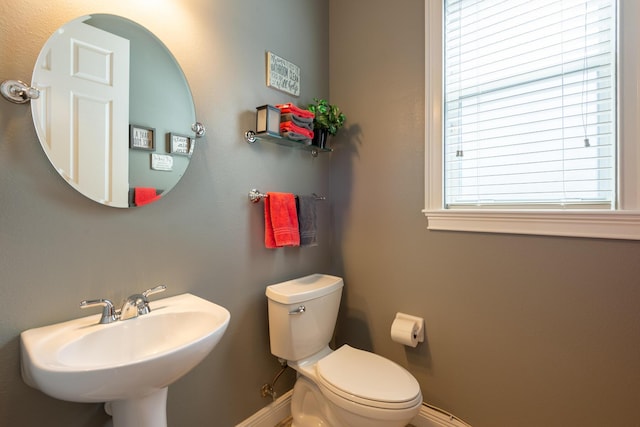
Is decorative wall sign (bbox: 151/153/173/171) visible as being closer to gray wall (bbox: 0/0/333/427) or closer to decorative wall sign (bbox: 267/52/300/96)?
gray wall (bbox: 0/0/333/427)

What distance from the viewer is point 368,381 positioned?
125 cm

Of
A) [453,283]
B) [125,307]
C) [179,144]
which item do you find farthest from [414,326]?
[179,144]

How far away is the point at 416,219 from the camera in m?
1.61

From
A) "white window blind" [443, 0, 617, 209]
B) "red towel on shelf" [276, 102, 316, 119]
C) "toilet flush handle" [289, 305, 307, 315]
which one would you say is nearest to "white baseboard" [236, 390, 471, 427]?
"toilet flush handle" [289, 305, 307, 315]

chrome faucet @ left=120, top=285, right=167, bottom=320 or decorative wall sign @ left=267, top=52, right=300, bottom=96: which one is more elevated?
decorative wall sign @ left=267, top=52, right=300, bottom=96

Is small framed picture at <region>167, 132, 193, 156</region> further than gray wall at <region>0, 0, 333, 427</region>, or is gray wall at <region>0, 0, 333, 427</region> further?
small framed picture at <region>167, 132, 193, 156</region>

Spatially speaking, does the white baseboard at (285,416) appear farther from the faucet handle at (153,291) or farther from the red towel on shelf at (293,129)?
the red towel on shelf at (293,129)

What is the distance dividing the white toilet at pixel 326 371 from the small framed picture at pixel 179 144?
744 millimetres

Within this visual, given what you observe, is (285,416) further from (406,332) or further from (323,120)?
(323,120)

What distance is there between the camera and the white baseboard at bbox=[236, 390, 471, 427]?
1480 mm

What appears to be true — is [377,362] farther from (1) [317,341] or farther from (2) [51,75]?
(2) [51,75]

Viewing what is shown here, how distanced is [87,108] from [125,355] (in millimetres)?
829

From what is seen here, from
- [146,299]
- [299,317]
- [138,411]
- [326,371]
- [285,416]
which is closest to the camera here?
[138,411]

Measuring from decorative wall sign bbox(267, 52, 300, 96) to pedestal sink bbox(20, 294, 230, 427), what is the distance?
1151 millimetres
